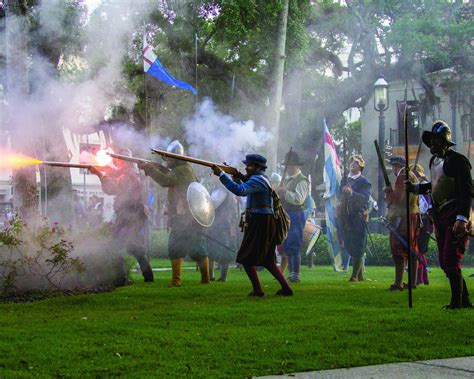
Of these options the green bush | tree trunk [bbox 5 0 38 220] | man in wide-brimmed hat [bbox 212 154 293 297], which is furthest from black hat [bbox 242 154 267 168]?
the green bush

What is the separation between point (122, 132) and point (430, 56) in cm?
1603

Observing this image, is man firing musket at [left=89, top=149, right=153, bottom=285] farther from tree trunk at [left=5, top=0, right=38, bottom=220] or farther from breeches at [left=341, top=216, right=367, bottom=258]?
breeches at [left=341, top=216, right=367, bottom=258]

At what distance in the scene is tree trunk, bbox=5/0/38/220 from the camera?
12359 mm

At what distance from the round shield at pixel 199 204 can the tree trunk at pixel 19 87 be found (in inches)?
101

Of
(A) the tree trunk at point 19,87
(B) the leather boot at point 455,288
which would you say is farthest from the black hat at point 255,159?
(A) the tree trunk at point 19,87

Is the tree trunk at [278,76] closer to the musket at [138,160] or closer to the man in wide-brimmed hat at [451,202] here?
the musket at [138,160]

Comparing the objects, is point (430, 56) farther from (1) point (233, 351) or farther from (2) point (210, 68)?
(1) point (233, 351)

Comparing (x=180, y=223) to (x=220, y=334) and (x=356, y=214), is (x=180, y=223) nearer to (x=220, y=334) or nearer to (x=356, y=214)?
(x=356, y=214)

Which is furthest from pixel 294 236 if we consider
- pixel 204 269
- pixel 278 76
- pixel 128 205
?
pixel 278 76

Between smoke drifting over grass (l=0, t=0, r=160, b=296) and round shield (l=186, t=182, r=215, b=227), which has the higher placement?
smoke drifting over grass (l=0, t=0, r=160, b=296)

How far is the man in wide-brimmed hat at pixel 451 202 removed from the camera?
8398 millimetres

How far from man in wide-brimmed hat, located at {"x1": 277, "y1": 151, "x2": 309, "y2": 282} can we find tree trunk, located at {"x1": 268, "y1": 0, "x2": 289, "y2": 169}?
242 inches

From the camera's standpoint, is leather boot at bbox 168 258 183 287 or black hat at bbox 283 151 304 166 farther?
black hat at bbox 283 151 304 166

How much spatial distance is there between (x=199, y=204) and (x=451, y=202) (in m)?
4.29
